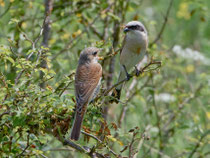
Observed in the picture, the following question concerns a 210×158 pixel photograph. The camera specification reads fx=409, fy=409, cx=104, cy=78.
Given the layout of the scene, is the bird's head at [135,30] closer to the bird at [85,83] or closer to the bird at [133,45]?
the bird at [133,45]

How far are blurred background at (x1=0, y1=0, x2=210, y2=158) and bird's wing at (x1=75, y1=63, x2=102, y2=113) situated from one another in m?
0.12

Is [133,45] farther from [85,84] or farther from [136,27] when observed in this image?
[85,84]

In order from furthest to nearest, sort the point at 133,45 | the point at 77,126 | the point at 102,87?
the point at 133,45 < the point at 102,87 < the point at 77,126

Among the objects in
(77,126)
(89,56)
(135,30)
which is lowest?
(77,126)

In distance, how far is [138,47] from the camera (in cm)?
485

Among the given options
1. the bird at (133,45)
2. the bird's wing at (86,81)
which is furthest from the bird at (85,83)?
the bird at (133,45)

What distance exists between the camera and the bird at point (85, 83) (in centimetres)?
325

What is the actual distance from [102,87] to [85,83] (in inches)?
14.4

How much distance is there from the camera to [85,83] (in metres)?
4.02

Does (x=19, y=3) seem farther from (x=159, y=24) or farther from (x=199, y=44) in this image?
(x=199, y=44)

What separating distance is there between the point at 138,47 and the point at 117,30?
1069 millimetres

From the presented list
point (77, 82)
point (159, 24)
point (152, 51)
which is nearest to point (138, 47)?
point (152, 51)

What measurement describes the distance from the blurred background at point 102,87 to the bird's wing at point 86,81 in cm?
12

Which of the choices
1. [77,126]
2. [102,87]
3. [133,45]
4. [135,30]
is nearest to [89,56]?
[102,87]
